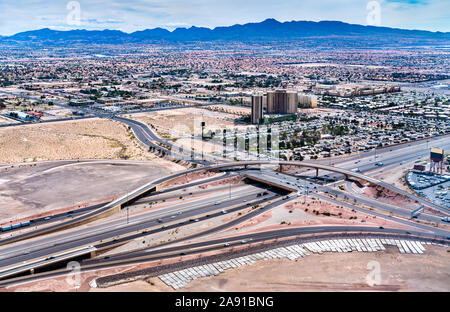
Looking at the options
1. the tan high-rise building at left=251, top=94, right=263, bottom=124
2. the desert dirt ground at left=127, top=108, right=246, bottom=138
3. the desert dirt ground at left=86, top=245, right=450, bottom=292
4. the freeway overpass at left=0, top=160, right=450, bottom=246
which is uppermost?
the tan high-rise building at left=251, top=94, right=263, bottom=124

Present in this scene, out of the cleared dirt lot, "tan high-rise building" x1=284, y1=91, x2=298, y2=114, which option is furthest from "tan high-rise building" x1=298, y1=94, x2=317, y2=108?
the cleared dirt lot

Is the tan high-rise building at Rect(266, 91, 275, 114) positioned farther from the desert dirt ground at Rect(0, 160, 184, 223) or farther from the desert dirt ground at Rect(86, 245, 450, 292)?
the desert dirt ground at Rect(86, 245, 450, 292)

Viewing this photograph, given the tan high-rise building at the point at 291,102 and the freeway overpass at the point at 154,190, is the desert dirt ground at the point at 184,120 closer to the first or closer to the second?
the tan high-rise building at the point at 291,102

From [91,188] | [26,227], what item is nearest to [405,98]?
[91,188]

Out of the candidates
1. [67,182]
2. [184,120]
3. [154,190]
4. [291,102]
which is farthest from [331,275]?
[291,102]

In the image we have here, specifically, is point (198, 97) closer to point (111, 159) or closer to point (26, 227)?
point (111, 159)

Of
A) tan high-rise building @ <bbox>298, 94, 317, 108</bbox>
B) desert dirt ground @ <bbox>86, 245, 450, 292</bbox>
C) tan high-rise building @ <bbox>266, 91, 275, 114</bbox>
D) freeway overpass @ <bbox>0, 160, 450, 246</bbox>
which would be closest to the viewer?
desert dirt ground @ <bbox>86, 245, 450, 292</bbox>

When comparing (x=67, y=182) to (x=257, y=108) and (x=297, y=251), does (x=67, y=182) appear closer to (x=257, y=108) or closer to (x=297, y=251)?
(x=297, y=251)
